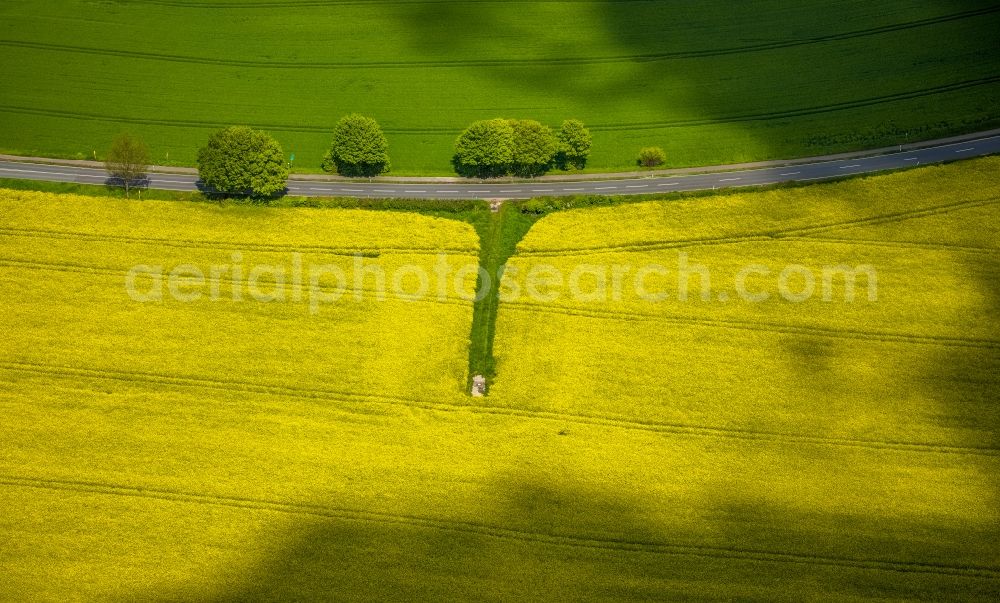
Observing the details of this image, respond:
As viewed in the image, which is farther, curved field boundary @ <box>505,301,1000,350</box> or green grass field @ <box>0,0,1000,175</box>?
green grass field @ <box>0,0,1000,175</box>

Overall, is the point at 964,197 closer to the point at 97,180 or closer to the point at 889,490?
the point at 889,490

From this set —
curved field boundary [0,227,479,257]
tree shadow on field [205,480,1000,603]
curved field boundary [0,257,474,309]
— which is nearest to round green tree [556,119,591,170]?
curved field boundary [0,227,479,257]

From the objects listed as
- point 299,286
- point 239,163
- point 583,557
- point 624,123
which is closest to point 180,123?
point 239,163

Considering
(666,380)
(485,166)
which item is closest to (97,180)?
(485,166)

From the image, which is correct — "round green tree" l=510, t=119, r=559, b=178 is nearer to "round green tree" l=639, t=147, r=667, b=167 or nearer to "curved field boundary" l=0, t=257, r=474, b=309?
"round green tree" l=639, t=147, r=667, b=167

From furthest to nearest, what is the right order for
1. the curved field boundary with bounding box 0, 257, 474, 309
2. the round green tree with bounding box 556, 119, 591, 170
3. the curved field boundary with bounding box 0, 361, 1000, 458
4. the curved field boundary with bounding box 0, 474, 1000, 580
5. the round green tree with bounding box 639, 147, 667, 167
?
1. the round green tree with bounding box 639, 147, 667, 167
2. the round green tree with bounding box 556, 119, 591, 170
3. the curved field boundary with bounding box 0, 257, 474, 309
4. the curved field boundary with bounding box 0, 361, 1000, 458
5. the curved field boundary with bounding box 0, 474, 1000, 580

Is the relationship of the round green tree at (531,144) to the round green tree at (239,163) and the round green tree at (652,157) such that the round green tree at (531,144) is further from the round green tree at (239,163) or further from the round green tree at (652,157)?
the round green tree at (239,163)

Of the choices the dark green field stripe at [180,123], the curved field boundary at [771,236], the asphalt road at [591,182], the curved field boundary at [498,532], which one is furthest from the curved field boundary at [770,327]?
the dark green field stripe at [180,123]
